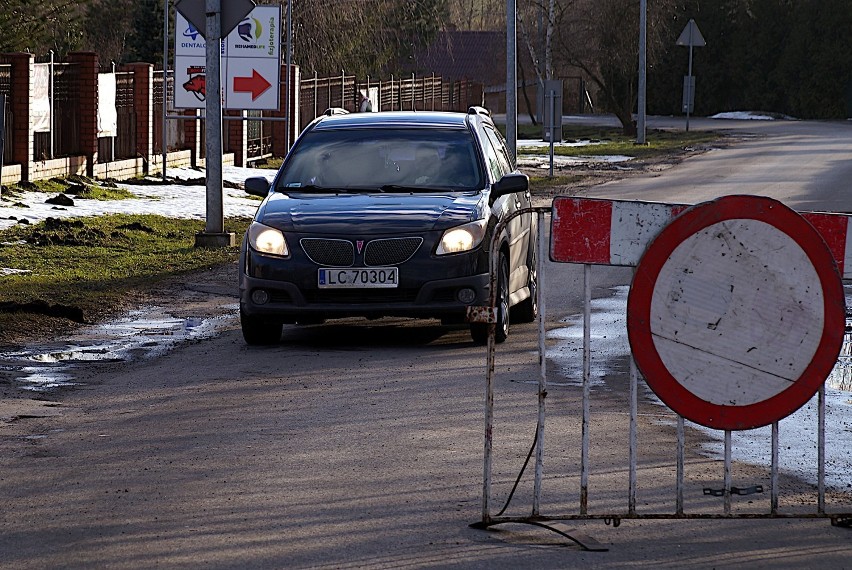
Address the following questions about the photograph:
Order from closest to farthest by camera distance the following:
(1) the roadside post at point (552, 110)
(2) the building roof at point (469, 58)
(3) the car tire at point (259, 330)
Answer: (3) the car tire at point (259, 330)
(1) the roadside post at point (552, 110)
(2) the building roof at point (469, 58)

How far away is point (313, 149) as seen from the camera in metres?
11.8

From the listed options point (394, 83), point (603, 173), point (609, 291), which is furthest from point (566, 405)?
point (394, 83)

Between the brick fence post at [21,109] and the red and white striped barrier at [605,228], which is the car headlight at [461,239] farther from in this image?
the brick fence post at [21,109]

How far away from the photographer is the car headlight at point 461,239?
10305mm

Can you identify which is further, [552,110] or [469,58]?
[469,58]

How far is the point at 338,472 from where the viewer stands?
6637 mm

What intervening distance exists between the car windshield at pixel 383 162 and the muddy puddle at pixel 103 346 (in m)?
1.32

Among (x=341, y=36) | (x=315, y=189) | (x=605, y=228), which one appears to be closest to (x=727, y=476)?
(x=605, y=228)

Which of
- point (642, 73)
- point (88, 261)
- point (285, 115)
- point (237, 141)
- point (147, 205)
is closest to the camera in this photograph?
point (88, 261)

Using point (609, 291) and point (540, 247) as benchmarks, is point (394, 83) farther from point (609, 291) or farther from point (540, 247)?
point (540, 247)

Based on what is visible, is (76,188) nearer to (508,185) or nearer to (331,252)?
(508,185)

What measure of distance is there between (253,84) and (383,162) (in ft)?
35.1

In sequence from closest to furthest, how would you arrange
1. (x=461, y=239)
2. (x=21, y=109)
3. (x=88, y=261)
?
1. (x=461, y=239)
2. (x=88, y=261)
3. (x=21, y=109)

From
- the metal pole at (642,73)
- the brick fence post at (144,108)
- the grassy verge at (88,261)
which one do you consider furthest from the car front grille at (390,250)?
the metal pole at (642,73)
